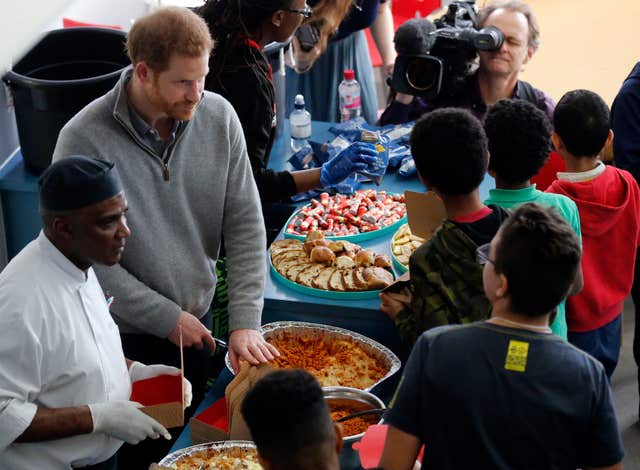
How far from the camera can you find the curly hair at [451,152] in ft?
6.14

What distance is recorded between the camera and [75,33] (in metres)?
3.19

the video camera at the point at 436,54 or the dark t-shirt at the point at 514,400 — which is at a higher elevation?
the video camera at the point at 436,54

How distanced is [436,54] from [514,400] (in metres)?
2.36

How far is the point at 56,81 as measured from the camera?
110 inches

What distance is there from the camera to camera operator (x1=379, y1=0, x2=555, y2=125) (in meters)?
3.29

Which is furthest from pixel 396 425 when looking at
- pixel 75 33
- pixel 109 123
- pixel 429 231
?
pixel 75 33

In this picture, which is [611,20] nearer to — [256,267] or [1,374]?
[256,267]

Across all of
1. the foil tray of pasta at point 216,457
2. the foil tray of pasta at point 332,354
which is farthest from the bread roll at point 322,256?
the foil tray of pasta at point 216,457

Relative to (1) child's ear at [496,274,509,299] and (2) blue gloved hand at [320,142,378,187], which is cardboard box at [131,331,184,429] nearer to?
(1) child's ear at [496,274,509,299]

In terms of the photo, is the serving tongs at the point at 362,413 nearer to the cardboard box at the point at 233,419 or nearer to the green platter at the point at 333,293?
the cardboard box at the point at 233,419

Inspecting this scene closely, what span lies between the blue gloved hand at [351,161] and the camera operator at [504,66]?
740 mm

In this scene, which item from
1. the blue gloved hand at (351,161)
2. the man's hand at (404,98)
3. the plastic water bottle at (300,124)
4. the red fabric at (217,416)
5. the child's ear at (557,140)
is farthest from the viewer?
the man's hand at (404,98)

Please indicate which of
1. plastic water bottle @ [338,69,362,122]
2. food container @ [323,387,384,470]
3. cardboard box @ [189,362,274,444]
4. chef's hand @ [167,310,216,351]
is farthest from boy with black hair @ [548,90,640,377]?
plastic water bottle @ [338,69,362,122]

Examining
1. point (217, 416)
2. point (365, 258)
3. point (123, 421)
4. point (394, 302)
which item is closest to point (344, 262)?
point (365, 258)
